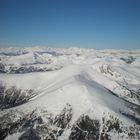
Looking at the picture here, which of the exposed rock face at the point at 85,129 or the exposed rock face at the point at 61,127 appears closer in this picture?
the exposed rock face at the point at 61,127

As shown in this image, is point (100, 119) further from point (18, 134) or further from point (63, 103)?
point (18, 134)

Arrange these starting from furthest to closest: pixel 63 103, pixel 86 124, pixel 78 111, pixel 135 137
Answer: pixel 63 103 → pixel 78 111 → pixel 86 124 → pixel 135 137

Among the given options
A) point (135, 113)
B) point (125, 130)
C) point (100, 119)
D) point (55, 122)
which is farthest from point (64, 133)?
point (135, 113)

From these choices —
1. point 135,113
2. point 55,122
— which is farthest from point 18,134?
point 135,113

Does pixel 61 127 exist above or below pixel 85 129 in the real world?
below

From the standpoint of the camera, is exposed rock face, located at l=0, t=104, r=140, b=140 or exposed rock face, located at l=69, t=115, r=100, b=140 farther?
exposed rock face, located at l=69, t=115, r=100, b=140

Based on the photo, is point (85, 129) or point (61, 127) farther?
point (61, 127)

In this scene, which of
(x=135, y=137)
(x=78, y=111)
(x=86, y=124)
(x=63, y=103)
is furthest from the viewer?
(x=63, y=103)

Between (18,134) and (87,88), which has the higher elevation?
(87,88)

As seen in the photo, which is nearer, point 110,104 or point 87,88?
point 110,104
